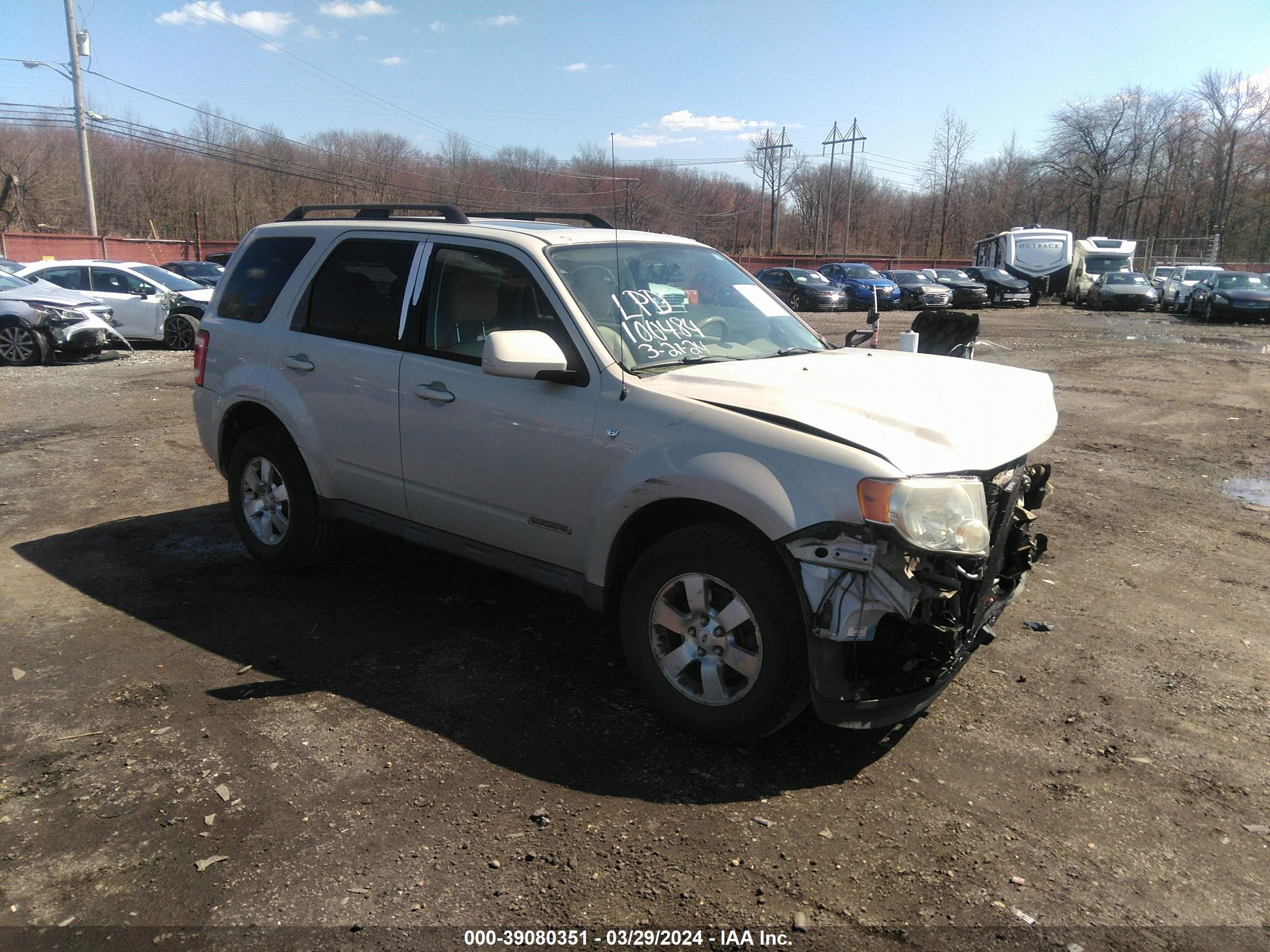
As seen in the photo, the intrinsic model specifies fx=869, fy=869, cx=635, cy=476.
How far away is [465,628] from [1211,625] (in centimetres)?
404

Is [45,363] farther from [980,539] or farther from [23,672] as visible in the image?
[980,539]

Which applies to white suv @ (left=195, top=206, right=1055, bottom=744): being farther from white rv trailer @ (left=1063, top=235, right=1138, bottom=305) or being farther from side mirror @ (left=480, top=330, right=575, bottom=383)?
white rv trailer @ (left=1063, top=235, right=1138, bottom=305)

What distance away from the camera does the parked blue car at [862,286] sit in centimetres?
3107

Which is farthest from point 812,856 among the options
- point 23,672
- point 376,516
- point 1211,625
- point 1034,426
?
point 23,672

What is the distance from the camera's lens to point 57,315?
47.7 feet

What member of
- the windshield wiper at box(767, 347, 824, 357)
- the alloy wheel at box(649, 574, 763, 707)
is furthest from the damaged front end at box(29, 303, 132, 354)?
the alloy wheel at box(649, 574, 763, 707)

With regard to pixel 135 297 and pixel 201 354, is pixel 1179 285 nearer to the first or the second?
pixel 135 297

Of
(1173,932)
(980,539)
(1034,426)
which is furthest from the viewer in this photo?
(1034,426)

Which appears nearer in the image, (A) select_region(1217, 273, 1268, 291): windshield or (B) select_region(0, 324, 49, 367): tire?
(B) select_region(0, 324, 49, 367): tire

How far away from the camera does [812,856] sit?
2.84 m

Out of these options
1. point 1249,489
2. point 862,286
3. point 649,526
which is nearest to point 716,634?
point 649,526

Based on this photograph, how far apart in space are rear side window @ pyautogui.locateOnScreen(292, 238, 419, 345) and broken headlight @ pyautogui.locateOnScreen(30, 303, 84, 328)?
Result: 12.3m

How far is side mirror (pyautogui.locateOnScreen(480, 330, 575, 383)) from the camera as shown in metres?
3.58

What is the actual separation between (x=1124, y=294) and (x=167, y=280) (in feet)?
101
